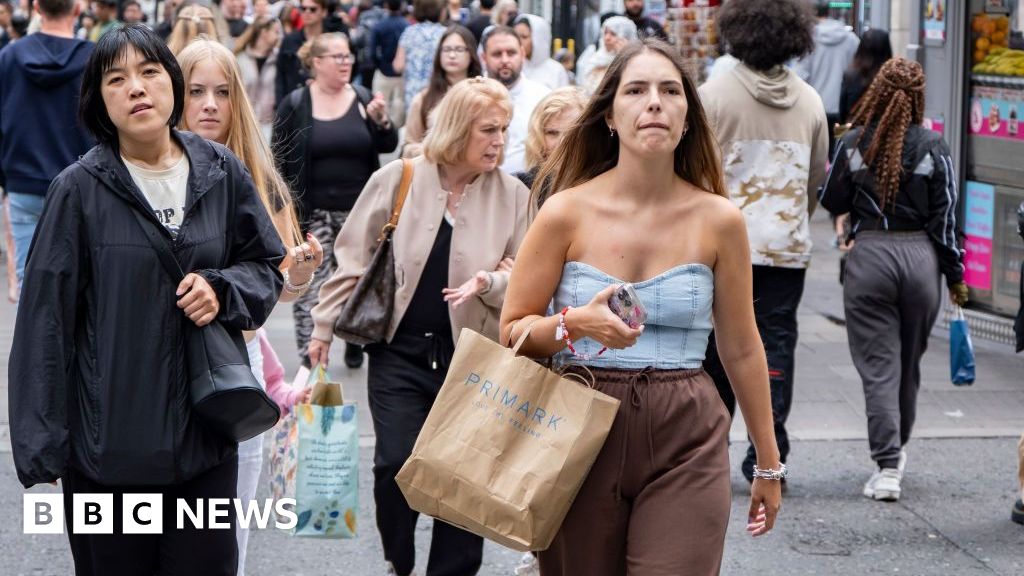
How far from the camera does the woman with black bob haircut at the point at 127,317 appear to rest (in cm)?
350

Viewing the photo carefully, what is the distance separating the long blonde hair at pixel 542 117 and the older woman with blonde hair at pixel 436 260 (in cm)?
60

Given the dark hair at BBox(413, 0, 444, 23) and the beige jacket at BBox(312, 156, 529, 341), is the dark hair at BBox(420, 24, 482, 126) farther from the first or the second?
the dark hair at BBox(413, 0, 444, 23)

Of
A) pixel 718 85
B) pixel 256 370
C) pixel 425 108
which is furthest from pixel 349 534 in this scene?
pixel 425 108

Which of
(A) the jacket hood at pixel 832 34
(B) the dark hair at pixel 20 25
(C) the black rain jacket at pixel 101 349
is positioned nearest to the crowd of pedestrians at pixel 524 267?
(C) the black rain jacket at pixel 101 349

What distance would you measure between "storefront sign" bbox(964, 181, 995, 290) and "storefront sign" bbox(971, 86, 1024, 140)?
0.37 meters

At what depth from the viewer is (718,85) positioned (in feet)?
21.3

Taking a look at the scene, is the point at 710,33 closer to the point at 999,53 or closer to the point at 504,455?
the point at 999,53

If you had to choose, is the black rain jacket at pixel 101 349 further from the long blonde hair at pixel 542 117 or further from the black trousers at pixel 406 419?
the long blonde hair at pixel 542 117

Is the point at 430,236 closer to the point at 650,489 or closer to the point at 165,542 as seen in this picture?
the point at 165,542

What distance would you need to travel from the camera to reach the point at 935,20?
403 inches

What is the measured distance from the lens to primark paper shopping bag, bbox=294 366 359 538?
15.9 feet

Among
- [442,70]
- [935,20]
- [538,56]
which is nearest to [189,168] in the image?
[442,70]

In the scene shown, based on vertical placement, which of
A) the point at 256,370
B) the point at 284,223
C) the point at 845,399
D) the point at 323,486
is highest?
the point at 284,223

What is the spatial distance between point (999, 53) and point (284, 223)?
6.43m
